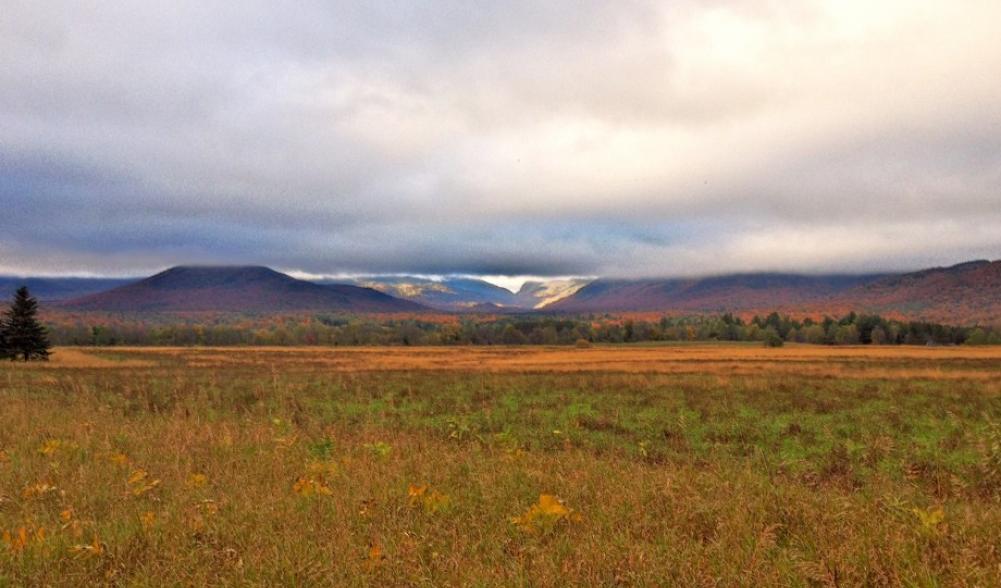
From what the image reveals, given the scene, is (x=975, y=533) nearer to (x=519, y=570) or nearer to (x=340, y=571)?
(x=519, y=570)

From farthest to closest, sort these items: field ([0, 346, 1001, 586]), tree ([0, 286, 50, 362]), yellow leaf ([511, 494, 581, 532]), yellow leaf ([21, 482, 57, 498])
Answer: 1. tree ([0, 286, 50, 362])
2. yellow leaf ([21, 482, 57, 498])
3. yellow leaf ([511, 494, 581, 532])
4. field ([0, 346, 1001, 586])

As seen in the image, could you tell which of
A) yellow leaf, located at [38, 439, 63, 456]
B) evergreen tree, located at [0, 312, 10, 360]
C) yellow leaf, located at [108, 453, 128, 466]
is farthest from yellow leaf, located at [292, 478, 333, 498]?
evergreen tree, located at [0, 312, 10, 360]

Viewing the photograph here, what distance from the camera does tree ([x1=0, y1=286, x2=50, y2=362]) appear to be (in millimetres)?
47906

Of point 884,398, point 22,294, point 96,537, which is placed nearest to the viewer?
point 96,537

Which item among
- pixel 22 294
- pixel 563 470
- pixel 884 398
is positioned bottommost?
pixel 884 398

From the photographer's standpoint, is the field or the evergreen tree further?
the evergreen tree

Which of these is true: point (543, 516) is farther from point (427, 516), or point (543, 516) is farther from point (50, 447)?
point (50, 447)

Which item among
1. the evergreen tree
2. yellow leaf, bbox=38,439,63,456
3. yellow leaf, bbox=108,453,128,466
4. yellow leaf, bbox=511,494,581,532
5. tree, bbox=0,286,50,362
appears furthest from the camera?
tree, bbox=0,286,50,362

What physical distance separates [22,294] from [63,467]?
5473cm

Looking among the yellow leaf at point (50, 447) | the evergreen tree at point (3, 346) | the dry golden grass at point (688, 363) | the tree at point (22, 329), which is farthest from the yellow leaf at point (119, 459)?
the evergreen tree at point (3, 346)

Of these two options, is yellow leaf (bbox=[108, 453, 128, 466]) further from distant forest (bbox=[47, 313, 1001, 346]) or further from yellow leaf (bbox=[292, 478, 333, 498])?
distant forest (bbox=[47, 313, 1001, 346])

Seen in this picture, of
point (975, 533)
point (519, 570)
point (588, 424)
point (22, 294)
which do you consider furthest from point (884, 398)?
point (22, 294)

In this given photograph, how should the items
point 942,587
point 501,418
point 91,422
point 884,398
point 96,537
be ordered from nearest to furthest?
1. point 942,587
2. point 96,537
3. point 91,422
4. point 501,418
5. point 884,398

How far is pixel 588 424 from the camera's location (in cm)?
1695
